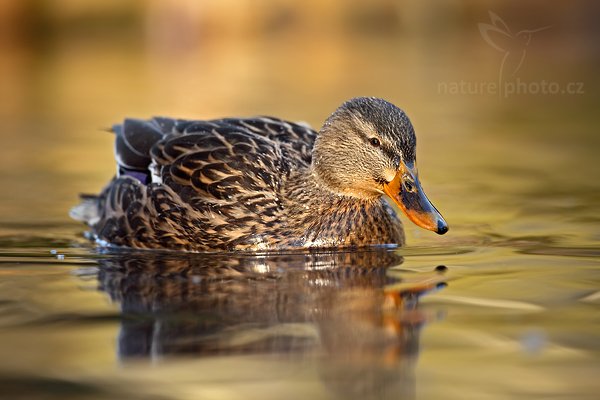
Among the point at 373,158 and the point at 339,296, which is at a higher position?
the point at 373,158

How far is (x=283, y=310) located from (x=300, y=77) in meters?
12.6

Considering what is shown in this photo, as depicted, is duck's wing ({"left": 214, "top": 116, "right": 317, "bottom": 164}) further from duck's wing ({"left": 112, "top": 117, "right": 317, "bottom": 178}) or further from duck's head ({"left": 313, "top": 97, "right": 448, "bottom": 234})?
duck's head ({"left": 313, "top": 97, "right": 448, "bottom": 234})

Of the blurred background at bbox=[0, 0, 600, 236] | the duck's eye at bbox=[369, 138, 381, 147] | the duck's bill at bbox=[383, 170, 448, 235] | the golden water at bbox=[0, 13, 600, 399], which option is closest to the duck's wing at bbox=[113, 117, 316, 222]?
the golden water at bbox=[0, 13, 600, 399]

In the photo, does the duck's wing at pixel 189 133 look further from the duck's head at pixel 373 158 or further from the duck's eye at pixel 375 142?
the duck's eye at pixel 375 142

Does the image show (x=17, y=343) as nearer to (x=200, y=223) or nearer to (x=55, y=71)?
(x=200, y=223)

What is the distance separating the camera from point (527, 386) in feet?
15.7

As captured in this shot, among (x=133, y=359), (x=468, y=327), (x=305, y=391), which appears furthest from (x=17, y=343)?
(x=468, y=327)

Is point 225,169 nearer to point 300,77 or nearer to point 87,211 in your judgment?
point 87,211

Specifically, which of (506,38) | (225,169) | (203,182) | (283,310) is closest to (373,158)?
(225,169)

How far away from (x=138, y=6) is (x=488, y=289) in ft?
60.6

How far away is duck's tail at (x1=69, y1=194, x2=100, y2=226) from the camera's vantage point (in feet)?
29.0

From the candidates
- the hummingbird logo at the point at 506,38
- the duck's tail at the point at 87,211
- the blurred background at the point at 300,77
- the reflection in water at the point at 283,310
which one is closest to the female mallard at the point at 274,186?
the reflection in water at the point at 283,310

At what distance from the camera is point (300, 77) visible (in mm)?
18422

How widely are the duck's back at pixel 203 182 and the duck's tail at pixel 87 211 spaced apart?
0.21m
